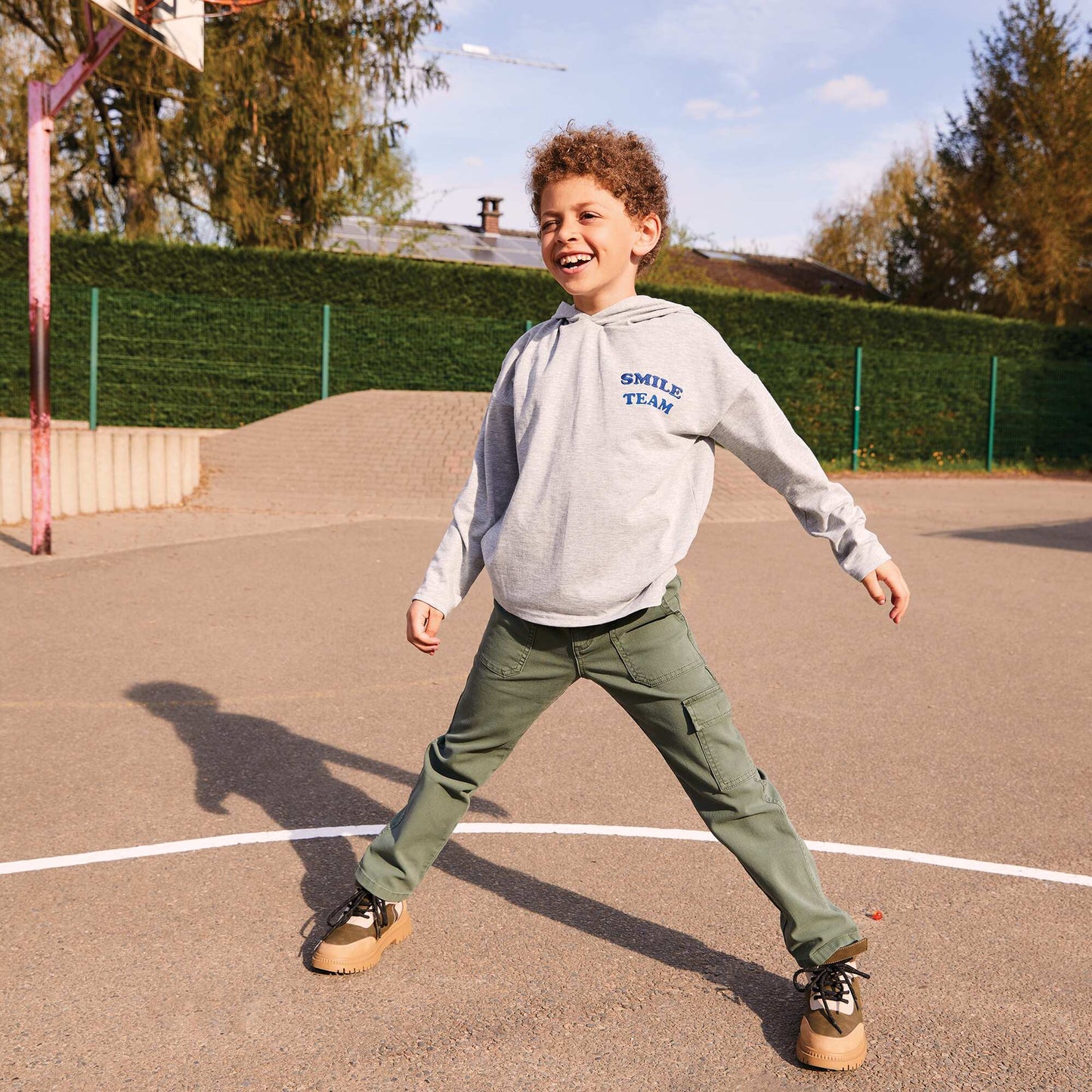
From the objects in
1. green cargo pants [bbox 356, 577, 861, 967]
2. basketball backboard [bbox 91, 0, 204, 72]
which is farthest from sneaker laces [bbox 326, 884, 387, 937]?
basketball backboard [bbox 91, 0, 204, 72]

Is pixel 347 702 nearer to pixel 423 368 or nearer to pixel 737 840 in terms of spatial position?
pixel 737 840

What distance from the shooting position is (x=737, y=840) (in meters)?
2.68

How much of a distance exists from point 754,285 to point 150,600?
32860 millimetres

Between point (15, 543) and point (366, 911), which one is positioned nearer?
point (366, 911)

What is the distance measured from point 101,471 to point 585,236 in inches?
413

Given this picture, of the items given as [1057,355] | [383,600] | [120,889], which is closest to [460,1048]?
[120,889]

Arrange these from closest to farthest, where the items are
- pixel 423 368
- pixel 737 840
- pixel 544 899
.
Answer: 1. pixel 737 840
2. pixel 544 899
3. pixel 423 368

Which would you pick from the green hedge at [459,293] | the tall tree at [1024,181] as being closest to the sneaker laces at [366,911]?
the green hedge at [459,293]

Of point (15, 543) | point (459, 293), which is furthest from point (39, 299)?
point (459, 293)

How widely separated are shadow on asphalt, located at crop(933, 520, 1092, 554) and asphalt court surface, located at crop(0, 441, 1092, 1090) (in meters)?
4.31

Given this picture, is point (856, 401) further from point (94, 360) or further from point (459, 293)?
point (94, 360)

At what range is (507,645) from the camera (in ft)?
8.97

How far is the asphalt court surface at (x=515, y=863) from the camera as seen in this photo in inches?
100.0

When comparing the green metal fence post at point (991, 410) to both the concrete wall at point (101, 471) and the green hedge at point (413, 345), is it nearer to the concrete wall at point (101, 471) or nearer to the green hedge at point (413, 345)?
the green hedge at point (413, 345)
